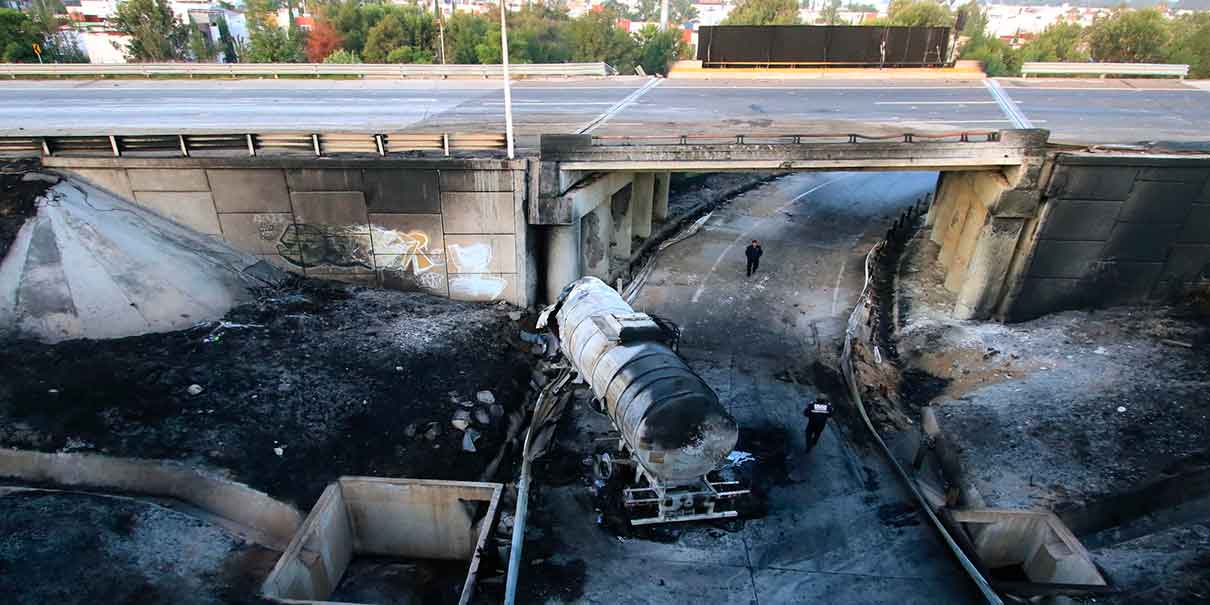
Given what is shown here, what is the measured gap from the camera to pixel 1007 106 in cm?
2567

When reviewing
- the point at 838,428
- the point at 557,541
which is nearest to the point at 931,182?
the point at 838,428

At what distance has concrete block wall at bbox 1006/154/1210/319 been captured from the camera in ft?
60.2

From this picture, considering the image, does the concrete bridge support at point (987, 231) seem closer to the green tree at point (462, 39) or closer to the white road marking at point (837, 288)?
the white road marking at point (837, 288)

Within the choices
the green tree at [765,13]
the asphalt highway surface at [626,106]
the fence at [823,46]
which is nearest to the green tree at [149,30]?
the asphalt highway surface at [626,106]

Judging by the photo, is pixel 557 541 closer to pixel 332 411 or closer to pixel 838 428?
pixel 332 411

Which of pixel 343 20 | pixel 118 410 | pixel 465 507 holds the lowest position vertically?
pixel 465 507

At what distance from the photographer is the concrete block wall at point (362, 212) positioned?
18.0 m

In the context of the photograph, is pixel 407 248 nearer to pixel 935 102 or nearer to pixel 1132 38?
pixel 935 102

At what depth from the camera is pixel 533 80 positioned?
33281 mm

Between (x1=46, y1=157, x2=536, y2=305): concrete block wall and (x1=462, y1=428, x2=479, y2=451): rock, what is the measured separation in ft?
21.4

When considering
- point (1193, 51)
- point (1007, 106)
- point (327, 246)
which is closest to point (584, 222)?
point (327, 246)

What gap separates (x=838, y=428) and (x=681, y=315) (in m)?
7.13

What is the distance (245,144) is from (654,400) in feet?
50.1

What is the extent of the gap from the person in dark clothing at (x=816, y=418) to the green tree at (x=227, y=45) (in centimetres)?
7127
